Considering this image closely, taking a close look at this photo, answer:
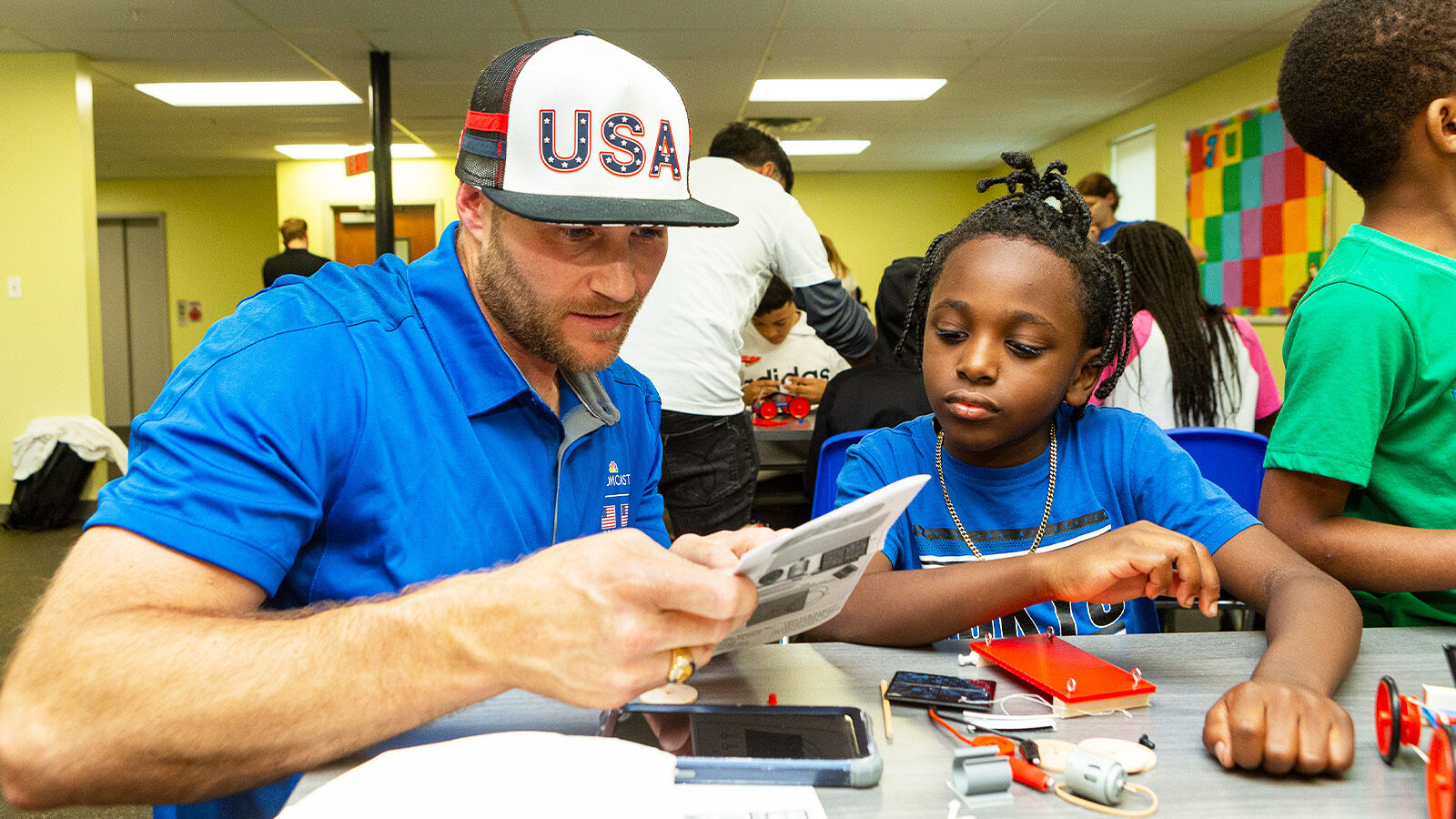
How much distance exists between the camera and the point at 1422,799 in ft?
2.41

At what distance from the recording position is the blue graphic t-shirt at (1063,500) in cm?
130

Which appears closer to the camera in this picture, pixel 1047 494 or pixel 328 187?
pixel 1047 494

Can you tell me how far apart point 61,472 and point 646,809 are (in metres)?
6.67

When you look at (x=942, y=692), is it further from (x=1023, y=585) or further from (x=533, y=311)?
(x=533, y=311)

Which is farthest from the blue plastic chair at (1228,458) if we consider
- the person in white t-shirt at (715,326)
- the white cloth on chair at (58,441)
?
the white cloth on chair at (58,441)

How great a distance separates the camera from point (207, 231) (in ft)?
38.5

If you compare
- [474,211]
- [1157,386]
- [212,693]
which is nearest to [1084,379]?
→ [474,211]

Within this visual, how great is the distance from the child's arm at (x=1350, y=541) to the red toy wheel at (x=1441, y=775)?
585mm

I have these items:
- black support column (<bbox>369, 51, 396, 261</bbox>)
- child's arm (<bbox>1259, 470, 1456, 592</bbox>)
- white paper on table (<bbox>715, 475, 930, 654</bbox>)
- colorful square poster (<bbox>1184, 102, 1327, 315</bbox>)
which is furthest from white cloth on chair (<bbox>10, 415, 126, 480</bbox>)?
colorful square poster (<bbox>1184, 102, 1327, 315</bbox>)

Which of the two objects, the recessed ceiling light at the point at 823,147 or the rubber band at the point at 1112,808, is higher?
the recessed ceiling light at the point at 823,147

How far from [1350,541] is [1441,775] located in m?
0.62

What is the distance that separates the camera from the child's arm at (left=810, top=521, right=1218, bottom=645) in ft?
3.32

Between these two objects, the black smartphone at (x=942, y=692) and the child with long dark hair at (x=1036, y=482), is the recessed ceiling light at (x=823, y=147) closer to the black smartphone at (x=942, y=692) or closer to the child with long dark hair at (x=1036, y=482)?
the child with long dark hair at (x=1036, y=482)

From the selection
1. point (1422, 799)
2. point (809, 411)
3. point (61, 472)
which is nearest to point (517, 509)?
point (1422, 799)
